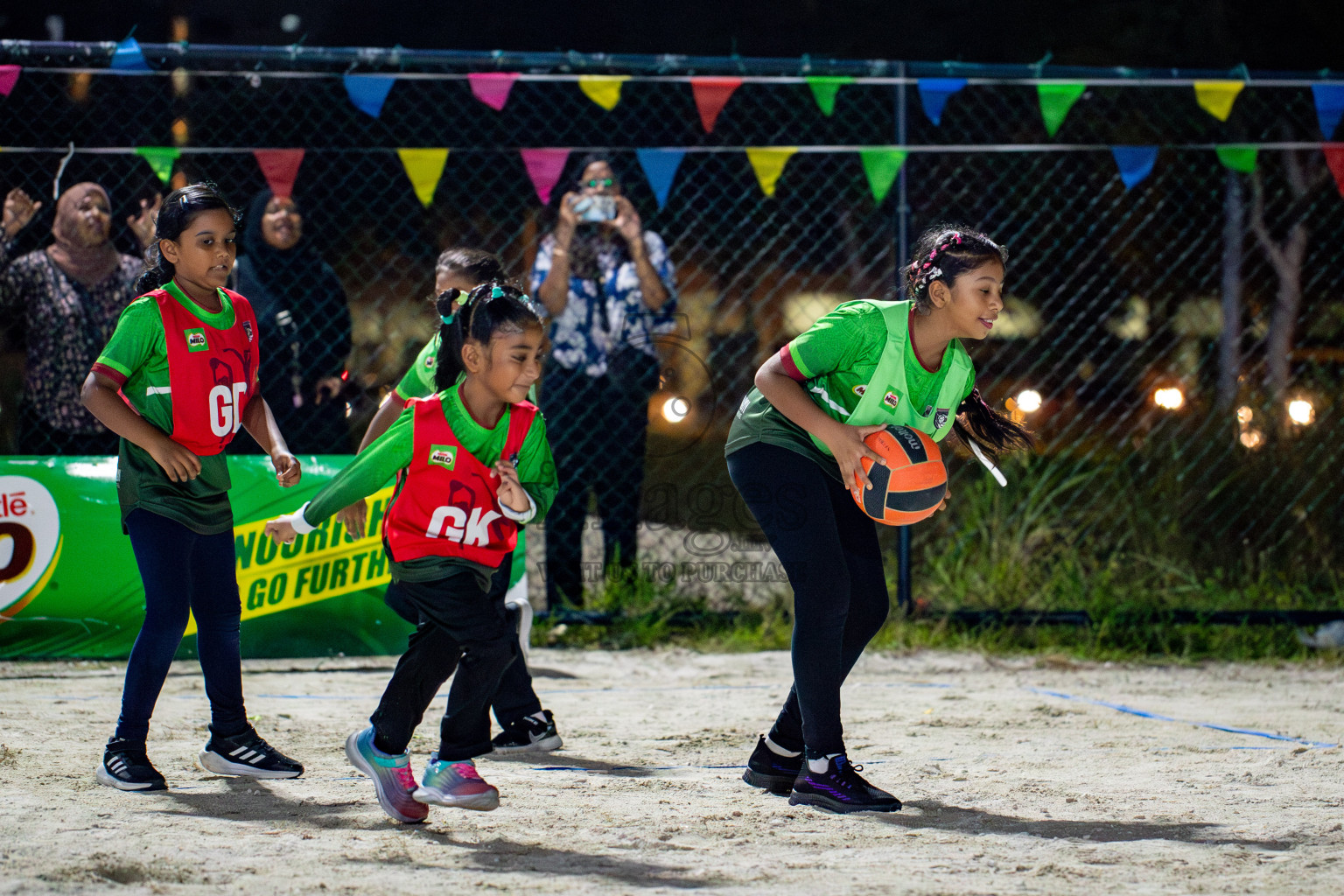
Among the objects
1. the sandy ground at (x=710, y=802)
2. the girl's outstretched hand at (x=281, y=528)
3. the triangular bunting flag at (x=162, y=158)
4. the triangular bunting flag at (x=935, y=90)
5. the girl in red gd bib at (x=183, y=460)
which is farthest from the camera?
the triangular bunting flag at (x=935, y=90)

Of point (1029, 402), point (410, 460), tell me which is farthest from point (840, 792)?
point (1029, 402)

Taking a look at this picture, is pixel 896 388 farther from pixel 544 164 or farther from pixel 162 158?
pixel 162 158

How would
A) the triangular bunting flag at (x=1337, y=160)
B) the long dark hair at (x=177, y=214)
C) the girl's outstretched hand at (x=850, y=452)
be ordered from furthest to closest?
the triangular bunting flag at (x=1337, y=160)
the long dark hair at (x=177, y=214)
the girl's outstretched hand at (x=850, y=452)

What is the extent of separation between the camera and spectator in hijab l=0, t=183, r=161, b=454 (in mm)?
6090

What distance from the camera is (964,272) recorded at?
3.59 metres

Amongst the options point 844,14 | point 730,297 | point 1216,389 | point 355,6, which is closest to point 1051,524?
point 1216,389

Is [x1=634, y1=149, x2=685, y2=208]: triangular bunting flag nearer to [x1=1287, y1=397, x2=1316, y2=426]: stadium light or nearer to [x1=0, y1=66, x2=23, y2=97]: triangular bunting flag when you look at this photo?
[x1=0, y1=66, x2=23, y2=97]: triangular bunting flag

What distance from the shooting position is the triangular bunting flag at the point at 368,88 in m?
5.87

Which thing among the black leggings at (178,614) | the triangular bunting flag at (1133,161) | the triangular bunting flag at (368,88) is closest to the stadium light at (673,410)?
the triangular bunting flag at (368,88)

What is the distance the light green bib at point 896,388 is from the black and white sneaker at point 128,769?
2.04 metres

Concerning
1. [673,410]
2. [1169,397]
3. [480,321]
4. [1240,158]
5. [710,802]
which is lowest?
[710,802]

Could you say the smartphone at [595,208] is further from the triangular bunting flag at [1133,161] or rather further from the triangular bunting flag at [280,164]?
the triangular bunting flag at [1133,161]

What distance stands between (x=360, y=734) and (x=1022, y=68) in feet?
14.6

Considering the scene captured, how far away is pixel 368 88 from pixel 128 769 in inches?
132
